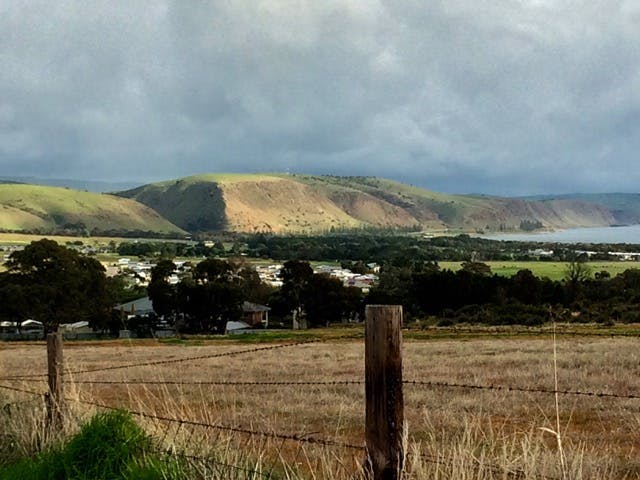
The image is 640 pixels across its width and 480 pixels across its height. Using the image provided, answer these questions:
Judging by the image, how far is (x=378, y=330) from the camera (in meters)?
4.89

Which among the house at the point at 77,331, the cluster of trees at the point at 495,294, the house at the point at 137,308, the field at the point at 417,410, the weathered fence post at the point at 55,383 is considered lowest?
the house at the point at 77,331

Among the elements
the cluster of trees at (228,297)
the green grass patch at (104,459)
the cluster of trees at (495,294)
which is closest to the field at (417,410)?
the green grass patch at (104,459)

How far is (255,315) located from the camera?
73500 mm

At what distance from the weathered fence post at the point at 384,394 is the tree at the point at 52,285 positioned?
5561cm

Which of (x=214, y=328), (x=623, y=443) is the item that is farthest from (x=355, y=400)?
(x=214, y=328)

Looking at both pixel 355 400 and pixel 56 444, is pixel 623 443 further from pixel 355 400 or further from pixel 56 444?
pixel 56 444

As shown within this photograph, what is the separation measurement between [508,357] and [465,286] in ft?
156

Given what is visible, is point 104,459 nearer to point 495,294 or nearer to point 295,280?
point 495,294

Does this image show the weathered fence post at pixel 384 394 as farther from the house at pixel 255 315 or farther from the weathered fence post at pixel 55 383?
the house at pixel 255 315

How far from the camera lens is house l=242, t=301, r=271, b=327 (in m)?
72.0

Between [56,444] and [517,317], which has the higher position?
[56,444]

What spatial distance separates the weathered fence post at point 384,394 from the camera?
4.80m

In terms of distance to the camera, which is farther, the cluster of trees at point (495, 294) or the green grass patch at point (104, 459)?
the cluster of trees at point (495, 294)

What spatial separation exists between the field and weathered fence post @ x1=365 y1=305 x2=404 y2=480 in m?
0.20
